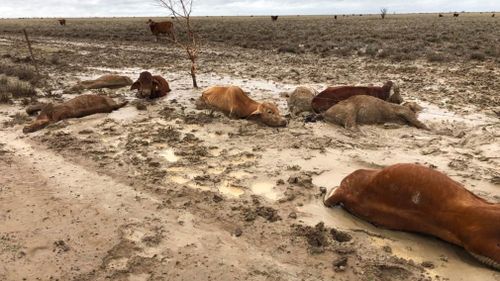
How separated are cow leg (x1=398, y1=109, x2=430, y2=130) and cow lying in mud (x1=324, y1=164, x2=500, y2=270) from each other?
11.4 feet

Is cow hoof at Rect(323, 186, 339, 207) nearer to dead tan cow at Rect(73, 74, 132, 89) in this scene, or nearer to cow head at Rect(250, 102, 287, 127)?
cow head at Rect(250, 102, 287, 127)

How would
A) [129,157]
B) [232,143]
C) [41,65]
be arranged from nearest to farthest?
[129,157], [232,143], [41,65]

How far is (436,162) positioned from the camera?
6.30 m

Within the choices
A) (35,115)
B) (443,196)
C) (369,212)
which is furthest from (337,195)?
(35,115)

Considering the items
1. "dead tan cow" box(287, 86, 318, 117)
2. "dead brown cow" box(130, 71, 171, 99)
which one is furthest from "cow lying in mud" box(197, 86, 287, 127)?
"dead brown cow" box(130, 71, 171, 99)

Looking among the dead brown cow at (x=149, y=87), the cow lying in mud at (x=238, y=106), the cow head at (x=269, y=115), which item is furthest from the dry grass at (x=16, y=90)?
the cow head at (x=269, y=115)

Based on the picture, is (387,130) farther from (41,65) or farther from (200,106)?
(41,65)

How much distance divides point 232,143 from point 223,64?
970 centimetres

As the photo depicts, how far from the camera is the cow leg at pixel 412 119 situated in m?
7.85

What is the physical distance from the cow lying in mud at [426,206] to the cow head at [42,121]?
5.82 metres

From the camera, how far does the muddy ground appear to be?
13.5 feet

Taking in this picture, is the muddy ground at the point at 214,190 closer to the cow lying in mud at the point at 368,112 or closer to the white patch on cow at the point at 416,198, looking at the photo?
the cow lying in mud at the point at 368,112

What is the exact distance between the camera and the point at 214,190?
5633 millimetres

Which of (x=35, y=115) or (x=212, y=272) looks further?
(x=35, y=115)
